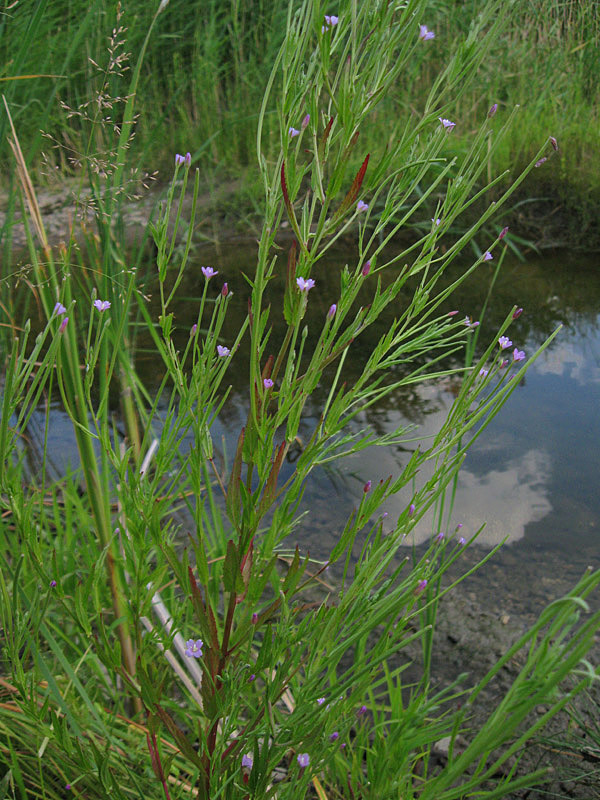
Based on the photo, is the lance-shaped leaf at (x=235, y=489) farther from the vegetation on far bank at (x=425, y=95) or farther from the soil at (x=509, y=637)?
the vegetation on far bank at (x=425, y=95)

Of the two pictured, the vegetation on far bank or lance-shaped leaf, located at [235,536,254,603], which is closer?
lance-shaped leaf, located at [235,536,254,603]

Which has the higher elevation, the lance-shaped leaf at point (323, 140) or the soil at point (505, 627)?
the lance-shaped leaf at point (323, 140)

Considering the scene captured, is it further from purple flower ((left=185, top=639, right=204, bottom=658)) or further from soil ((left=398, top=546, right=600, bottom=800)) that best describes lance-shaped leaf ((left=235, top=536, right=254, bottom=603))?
soil ((left=398, top=546, right=600, bottom=800))

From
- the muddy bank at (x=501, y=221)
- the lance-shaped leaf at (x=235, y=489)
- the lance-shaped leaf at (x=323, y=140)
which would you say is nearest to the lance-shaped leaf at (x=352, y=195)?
the lance-shaped leaf at (x=323, y=140)

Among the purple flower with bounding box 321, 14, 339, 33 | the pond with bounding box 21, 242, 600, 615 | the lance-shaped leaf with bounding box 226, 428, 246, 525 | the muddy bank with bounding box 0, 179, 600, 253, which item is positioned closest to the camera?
the purple flower with bounding box 321, 14, 339, 33

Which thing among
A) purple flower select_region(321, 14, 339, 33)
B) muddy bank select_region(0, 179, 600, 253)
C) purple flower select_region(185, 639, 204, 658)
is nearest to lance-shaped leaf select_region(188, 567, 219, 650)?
purple flower select_region(185, 639, 204, 658)

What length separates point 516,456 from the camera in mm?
2207

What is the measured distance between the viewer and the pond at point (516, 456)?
179cm

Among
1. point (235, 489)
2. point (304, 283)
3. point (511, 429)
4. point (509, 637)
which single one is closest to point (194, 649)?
point (235, 489)

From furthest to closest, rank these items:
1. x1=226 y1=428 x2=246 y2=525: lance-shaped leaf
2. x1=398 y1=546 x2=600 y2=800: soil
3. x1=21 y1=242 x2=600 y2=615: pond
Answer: x1=21 y1=242 x2=600 y2=615: pond
x1=398 y1=546 x2=600 y2=800: soil
x1=226 y1=428 x2=246 y2=525: lance-shaped leaf

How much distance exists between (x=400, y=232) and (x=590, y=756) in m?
3.61

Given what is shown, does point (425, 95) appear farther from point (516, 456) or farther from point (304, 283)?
point (304, 283)

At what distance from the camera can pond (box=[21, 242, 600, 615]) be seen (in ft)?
5.86

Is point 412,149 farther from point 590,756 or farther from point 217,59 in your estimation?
point 217,59
